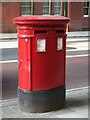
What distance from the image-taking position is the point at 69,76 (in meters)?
9.13

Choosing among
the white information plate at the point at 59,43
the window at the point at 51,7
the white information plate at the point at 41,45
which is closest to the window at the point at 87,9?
the window at the point at 51,7

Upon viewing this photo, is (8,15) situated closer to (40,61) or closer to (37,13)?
(37,13)

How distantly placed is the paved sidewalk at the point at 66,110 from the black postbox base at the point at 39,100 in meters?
0.09

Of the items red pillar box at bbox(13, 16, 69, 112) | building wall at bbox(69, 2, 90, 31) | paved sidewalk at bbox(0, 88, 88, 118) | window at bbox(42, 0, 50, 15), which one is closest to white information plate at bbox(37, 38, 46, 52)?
red pillar box at bbox(13, 16, 69, 112)

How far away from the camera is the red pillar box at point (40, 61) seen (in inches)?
206

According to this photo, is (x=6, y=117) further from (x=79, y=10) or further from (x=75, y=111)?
(x=79, y=10)

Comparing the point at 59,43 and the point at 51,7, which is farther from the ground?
the point at 51,7

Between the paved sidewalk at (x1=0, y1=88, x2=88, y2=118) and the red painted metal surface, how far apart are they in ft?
1.39

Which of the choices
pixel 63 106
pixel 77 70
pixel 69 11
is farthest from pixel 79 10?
pixel 63 106

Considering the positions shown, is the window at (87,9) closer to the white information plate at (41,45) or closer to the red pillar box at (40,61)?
the red pillar box at (40,61)

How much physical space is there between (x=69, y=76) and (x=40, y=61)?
3.92 m

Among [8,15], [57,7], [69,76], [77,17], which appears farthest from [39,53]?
[77,17]

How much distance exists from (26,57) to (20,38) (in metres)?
0.34

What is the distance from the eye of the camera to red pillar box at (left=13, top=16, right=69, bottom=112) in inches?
206
